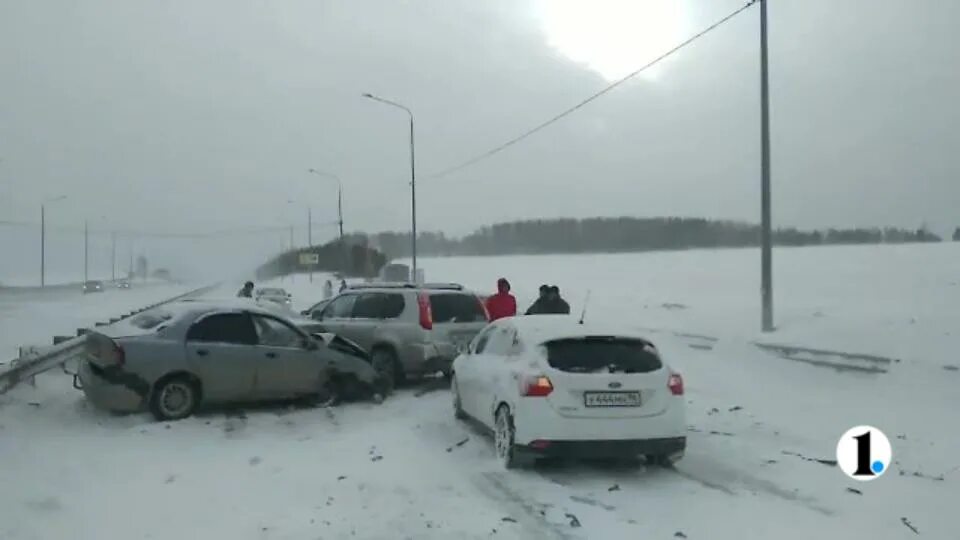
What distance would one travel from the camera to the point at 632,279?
210ft

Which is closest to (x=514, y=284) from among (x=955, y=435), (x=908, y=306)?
(x=908, y=306)

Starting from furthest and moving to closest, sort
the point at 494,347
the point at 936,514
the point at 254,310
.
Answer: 1. the point at 254,310
2. the point at 494,347
3. the point at 936,514

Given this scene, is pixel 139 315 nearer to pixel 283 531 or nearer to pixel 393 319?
pixel 393 319

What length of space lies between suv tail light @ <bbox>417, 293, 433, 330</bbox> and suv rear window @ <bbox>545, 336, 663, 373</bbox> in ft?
21.8

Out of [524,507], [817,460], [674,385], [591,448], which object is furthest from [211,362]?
[817,460]

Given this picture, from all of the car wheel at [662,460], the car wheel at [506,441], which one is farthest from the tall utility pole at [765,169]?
the car wheel at [506,441]

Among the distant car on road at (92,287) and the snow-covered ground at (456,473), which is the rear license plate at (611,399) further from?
the distant car on road at (92,287)

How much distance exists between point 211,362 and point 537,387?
5.24 m

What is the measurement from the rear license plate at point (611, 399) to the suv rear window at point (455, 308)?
734cm

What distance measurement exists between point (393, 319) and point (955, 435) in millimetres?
8608

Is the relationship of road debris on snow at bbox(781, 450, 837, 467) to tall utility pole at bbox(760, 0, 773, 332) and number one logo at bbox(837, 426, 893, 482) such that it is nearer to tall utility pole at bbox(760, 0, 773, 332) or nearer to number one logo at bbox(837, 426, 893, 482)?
number one logo at bbox(837, 426, 893, 482)

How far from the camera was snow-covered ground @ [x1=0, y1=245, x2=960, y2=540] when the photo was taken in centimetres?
725

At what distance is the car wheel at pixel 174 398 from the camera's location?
11.9m

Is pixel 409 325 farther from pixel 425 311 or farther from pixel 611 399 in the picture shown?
pixel 611 399
